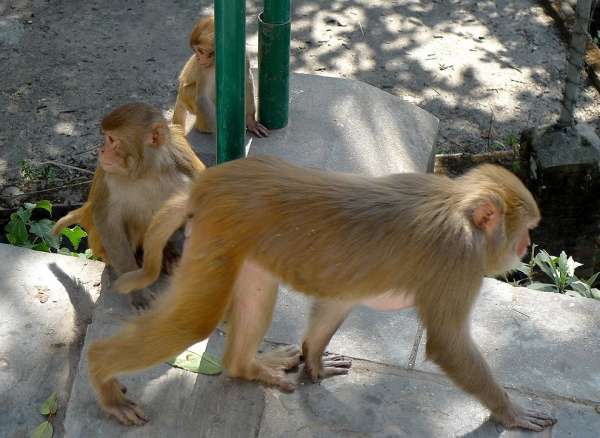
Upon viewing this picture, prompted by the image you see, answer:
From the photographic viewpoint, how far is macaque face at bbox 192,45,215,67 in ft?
18.7

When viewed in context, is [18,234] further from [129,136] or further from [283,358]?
[283,358]

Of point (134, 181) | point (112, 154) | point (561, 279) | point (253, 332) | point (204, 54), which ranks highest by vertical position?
point (112, 154)

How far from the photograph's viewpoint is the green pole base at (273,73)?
17.7ft

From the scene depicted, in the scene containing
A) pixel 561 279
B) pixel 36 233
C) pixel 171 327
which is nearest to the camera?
pixel 171 327

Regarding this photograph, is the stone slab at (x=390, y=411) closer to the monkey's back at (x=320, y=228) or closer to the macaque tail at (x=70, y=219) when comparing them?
the monkey's back at (x=320, y=228)

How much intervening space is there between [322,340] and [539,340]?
3.99ft

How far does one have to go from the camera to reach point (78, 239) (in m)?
5.55

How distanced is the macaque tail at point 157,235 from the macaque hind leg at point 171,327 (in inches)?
10.0

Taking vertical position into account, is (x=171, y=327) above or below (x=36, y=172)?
above

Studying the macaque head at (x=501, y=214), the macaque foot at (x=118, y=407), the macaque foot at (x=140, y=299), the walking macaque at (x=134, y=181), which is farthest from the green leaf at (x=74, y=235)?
the macaque head at (x=501, y=214)

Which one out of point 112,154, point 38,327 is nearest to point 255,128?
point 112,154

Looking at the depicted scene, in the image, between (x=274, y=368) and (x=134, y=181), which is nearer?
(x=274, y=368)

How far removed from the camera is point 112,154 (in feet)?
13.8

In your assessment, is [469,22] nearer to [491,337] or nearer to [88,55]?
[88,55]
